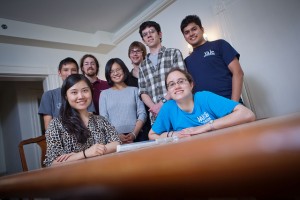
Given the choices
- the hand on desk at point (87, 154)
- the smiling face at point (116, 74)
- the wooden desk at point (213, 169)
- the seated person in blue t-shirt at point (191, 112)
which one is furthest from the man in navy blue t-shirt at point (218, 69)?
the wooden desk at point (213, 169)

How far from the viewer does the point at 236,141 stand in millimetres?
155

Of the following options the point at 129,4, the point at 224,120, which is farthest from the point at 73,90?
the point at 129,4

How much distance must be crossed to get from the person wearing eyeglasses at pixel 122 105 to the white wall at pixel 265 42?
57.7 inches

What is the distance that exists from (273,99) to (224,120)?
1.54 meters

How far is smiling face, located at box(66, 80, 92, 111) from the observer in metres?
1.45

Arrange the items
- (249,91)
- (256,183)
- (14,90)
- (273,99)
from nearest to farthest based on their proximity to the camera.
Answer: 1. (256,183)
2. (273,99)
3. (249,91)
4. (14,90)

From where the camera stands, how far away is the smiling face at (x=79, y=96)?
4.75 ft

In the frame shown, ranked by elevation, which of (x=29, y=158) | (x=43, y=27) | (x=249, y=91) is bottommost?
(x=29, y=158)

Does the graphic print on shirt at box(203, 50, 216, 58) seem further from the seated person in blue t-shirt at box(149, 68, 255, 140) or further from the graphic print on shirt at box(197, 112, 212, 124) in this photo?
the graphic print on shirt at box(197, 112, 212, 124)

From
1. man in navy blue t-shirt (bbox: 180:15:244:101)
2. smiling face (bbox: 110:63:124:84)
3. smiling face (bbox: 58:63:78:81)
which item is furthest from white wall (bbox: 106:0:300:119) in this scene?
smiling face (bbox: 58:63:78:81)

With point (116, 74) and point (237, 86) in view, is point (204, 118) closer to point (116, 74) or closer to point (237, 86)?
point (237, 86)

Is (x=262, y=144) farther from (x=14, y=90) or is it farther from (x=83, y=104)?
A: (x=14, y=90)

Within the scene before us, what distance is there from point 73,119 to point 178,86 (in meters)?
0.71

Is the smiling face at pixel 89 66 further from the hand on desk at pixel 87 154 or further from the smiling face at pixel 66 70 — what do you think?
the hand on desk at pixel 87 154
